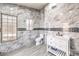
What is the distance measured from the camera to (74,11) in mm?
1657

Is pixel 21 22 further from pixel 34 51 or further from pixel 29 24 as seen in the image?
pixel 34 51

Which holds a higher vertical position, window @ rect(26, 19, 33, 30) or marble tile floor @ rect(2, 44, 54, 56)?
window @ rect(26, 19, 33, 30)

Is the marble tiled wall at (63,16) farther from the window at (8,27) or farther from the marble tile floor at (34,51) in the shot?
the window at (8,27)

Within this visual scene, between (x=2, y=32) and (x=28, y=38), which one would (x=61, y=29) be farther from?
(x=2, y=32)

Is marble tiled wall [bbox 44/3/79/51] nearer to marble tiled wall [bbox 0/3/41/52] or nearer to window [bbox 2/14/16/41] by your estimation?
marble tiled wall [bbox 0/3/41/52]

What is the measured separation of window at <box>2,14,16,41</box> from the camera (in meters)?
1.79

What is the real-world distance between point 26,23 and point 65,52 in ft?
3.26

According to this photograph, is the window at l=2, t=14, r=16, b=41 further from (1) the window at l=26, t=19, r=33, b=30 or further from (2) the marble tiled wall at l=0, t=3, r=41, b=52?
(1) the window at l=26, t=19, r=33, b=30

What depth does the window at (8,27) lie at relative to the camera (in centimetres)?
179

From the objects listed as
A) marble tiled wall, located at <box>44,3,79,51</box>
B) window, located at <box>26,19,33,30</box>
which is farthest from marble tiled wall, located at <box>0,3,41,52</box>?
marble tiled wall, located at <box>44,3,79,51</box>

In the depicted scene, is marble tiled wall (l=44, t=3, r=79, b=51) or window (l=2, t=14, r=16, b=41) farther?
window (l=2, t=14, r=16, b=41)

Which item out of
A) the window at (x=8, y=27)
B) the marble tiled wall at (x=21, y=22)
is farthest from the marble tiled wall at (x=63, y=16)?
the window at (x=8, y=27)

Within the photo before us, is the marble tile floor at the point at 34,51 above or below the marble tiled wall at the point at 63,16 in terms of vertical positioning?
below

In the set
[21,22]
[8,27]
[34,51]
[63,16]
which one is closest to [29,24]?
[21,22]
